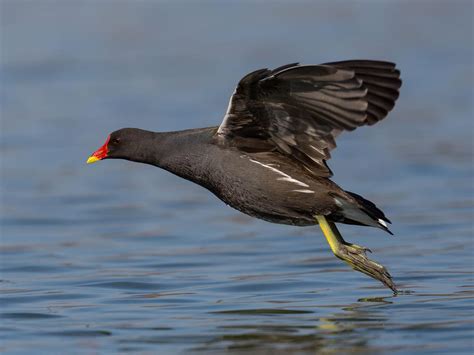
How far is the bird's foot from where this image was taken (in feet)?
28.9

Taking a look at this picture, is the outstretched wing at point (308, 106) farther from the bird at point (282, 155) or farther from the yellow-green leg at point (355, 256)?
the yellow-green leg at point (355, 256)

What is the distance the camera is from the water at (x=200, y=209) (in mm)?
8008

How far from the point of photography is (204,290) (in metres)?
9.48

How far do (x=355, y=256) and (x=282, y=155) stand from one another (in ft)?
3.15

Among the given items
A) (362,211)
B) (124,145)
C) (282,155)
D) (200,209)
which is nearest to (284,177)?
(282,155)

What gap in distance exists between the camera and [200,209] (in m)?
13.8

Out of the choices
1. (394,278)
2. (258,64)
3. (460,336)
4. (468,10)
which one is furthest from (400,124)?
(468,10)

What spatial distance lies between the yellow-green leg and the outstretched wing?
0.43 m

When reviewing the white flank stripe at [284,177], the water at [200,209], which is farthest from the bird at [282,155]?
the water at [200,209]

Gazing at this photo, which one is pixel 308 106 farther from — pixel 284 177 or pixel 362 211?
pixel 362 211

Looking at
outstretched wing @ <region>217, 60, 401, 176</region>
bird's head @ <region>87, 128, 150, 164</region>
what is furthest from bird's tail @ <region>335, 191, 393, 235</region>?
bird's head @ <region>87, 128, 150, 164</region>

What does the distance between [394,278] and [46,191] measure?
6.35 m

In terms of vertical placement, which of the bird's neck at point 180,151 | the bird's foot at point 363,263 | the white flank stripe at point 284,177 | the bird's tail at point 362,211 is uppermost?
the bird's neck at point 180,151

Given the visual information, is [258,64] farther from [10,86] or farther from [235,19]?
[235,19]
